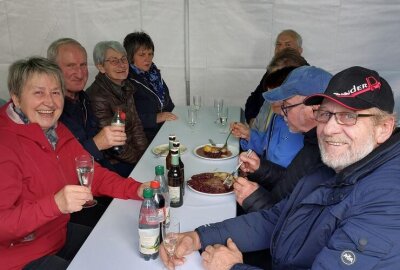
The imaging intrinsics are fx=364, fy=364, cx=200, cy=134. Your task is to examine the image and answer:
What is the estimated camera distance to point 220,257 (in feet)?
4.11

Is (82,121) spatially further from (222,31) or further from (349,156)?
(222,31)

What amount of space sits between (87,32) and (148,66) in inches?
46.5

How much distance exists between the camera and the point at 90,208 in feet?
7.26

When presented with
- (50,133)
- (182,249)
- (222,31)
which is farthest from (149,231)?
(222,31)

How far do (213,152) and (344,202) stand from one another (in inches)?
46.9

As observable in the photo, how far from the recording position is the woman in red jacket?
134 centimetres

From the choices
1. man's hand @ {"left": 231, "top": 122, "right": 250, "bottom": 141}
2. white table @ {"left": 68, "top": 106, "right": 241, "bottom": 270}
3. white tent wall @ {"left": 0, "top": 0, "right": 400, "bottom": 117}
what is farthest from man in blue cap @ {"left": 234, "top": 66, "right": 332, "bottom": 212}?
white tent wall @ {"left": 0, "top": 0, "right": 400, "bottom": 117}

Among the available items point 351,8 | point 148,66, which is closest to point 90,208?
point 148,66

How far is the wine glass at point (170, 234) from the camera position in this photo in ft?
3.99

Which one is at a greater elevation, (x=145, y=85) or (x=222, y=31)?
(x=222, y=31)

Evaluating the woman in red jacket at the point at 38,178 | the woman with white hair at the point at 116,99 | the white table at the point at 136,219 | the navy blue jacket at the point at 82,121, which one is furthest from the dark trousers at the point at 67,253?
the woman with white hair at the point at 116,99

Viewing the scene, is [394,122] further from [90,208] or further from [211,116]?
[211,116]

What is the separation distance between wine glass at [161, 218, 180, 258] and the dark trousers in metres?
0.49

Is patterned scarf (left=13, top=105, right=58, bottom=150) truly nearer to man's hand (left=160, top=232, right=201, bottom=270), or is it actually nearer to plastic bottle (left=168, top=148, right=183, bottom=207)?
plastic bottle (left=168, top=148, right=183, bottom=207)
